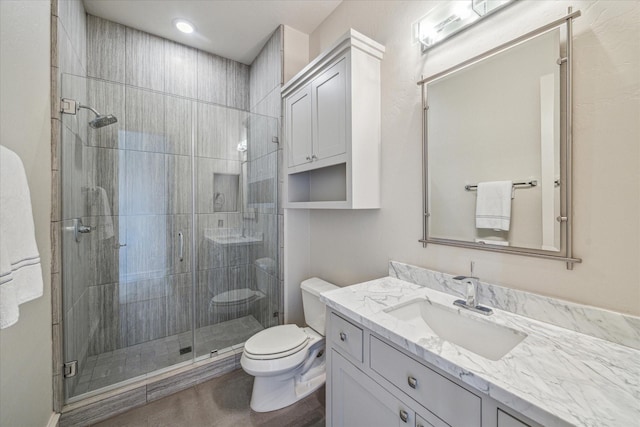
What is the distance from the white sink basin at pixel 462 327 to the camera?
934 millimetres

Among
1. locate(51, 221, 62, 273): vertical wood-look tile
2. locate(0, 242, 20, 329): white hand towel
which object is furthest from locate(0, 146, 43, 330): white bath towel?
locate(51, 221, 62, 273): vertical wood-look tile

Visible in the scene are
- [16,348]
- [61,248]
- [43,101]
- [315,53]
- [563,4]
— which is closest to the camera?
[563,4]

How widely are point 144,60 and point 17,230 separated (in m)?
2.10

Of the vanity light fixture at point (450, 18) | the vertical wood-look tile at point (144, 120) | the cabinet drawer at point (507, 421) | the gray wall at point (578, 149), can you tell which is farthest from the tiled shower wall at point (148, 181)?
the cabinet drawer at point (507, 421)

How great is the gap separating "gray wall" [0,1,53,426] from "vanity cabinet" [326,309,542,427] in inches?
50.6

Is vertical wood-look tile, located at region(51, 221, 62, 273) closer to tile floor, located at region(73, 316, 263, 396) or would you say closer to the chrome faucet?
tile floor, located at region(73, 316, 263, 396)

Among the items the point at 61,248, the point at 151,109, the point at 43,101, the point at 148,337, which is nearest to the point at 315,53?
the point at 151,109

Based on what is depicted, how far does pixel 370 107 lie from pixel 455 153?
0.59 m

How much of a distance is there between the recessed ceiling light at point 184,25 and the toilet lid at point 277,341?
251cm

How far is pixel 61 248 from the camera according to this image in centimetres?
150

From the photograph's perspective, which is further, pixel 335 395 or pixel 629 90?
pixel 335 395

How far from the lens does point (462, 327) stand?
1059 millimetres

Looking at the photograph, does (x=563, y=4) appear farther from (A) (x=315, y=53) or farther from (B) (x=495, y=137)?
(A) (x=315, y=53)

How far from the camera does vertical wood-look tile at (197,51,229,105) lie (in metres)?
2.55
